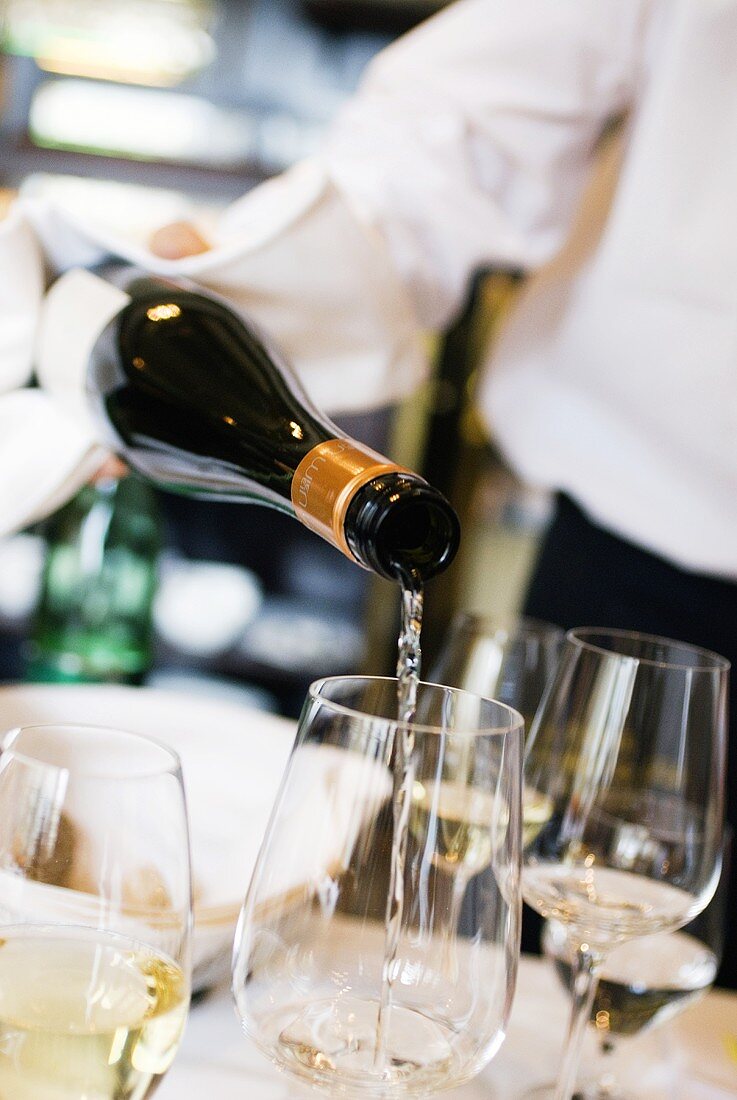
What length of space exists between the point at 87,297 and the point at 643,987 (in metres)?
0.49

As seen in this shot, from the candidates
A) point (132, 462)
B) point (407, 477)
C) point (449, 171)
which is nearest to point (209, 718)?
point (132, 462)

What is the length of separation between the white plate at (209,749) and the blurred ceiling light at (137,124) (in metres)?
1.89

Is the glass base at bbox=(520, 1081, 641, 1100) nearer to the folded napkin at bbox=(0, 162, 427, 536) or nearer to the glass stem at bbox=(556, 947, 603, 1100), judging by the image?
the glass stem at bbox=(556, 947, 603, 1100)

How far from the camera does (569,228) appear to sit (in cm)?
103

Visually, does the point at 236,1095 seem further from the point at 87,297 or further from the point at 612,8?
the point at 612,8

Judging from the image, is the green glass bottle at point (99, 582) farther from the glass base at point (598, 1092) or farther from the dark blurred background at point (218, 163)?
the dark blurred background at point (218, 163)

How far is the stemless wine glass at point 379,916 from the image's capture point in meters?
0.38

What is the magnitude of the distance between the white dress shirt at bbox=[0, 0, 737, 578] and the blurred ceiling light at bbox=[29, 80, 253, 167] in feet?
4.95

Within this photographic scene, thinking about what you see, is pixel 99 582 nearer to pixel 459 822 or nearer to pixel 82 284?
pixel 82 284

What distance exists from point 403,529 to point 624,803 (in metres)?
0.17

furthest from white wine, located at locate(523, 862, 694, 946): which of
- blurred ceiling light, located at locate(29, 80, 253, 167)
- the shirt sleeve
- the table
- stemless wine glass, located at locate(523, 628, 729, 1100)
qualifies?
blurred ceiling light, located at locate(29, 80, 253, 167)

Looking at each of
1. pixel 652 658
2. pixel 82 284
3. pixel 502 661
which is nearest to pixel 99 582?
pixel 82 284

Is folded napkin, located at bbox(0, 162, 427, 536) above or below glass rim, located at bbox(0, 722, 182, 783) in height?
above

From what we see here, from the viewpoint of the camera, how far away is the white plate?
0.59 metres
